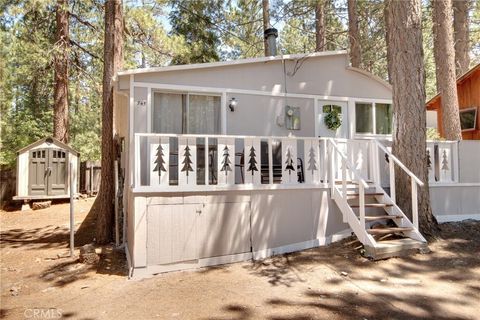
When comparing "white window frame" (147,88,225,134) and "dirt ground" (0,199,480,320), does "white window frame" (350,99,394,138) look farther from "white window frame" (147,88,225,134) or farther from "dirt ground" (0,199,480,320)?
"white window frame" (147,88,225,134)

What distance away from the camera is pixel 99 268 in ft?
21.2

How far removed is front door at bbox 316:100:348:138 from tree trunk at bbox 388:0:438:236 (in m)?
2.58

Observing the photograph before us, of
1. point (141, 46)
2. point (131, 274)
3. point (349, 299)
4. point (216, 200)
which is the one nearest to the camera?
point (349, 299)

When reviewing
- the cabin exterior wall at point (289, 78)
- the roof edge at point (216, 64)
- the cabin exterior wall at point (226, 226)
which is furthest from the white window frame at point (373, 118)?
the cabin exterior wall at point (226, 226)

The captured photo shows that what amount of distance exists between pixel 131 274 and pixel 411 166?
496 cm

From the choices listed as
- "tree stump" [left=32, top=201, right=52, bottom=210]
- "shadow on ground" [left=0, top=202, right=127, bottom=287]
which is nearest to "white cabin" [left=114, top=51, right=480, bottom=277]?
"shadow on ground" [left=0, top=202, right=127, bottom=287]

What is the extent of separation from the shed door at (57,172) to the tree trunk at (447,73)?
11.7 m

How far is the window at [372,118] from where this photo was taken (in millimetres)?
9414

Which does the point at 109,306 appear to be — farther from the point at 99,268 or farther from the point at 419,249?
the point at 419,249

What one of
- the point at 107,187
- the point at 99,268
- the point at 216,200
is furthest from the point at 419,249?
the point at 107,187

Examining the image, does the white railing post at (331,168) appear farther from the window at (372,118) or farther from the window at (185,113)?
the window at (372,118)

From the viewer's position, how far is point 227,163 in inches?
248

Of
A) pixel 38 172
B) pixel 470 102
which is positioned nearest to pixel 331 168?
pixel 470 102

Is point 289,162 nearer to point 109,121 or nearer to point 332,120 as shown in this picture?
point 332,120
